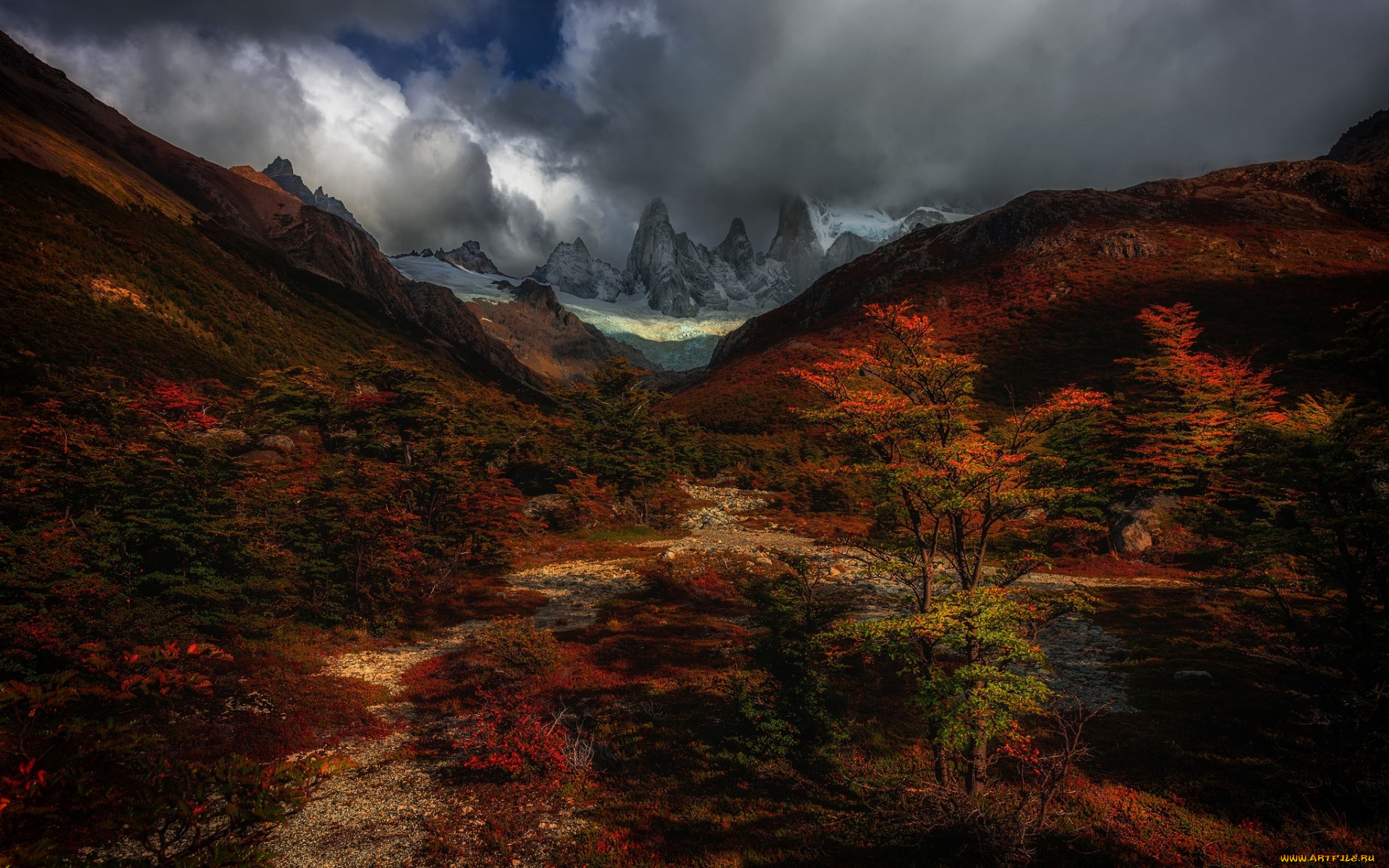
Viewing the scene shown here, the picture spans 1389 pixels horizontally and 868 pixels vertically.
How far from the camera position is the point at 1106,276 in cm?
5606

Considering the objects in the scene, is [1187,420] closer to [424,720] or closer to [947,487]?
[947,487]

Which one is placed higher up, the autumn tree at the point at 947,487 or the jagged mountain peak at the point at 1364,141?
the jagged mountain peak at the point at 1364,141

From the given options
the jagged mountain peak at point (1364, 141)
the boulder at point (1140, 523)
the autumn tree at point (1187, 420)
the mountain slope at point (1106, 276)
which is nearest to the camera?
the autumn tree at point (1187, 420)

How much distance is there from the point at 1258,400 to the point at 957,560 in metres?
30.5

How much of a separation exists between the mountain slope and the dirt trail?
29.2 metres

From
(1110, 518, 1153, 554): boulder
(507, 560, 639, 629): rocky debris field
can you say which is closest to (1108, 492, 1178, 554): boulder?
(1110, 518, 1153, 554): boulder

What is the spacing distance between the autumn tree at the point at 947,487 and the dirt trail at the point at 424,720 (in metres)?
1.04

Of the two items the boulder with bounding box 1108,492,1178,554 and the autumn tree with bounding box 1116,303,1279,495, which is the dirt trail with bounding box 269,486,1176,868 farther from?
the autumn tree with bounding box 1116,303,1279,495

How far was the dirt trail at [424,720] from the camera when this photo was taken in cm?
846

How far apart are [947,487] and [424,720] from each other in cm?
1326

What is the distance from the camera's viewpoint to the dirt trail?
27.8 ft

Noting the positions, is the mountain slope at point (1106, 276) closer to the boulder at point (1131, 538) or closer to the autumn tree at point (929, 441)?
the boulder at point (1131, 538)

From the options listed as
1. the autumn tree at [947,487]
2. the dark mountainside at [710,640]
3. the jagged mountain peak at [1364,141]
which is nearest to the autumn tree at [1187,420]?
the dark mountainside at [710,640]

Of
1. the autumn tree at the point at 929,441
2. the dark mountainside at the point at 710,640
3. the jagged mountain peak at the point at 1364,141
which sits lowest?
the dark mountainside at the point at 710,640
